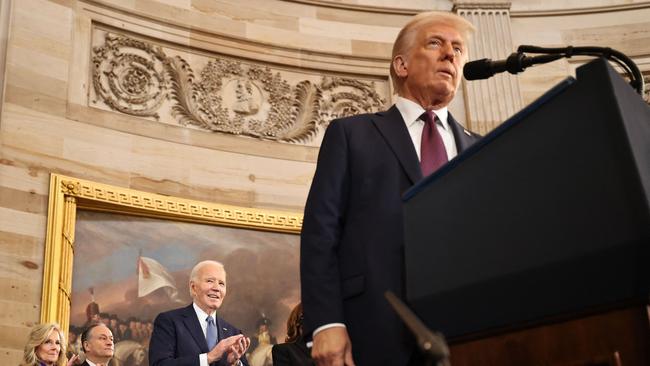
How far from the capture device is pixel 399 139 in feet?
9.45

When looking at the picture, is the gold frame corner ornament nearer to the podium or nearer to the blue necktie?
the blue necktie

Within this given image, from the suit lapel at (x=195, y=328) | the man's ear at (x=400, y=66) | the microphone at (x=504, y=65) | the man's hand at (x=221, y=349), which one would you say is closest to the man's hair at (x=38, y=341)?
the suit lapel at (x=195, y=328)

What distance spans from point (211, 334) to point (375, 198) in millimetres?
3554

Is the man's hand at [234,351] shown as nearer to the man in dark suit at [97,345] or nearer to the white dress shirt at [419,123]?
the man in dark suit at [97,345]

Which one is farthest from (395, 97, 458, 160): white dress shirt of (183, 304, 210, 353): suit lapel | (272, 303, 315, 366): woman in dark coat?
(183, 304, 210, 353): suit lapel

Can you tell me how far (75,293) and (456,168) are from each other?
16.8ft

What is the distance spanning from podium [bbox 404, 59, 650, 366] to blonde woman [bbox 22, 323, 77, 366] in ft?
14.4

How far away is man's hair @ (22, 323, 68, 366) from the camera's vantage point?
19.2 feet

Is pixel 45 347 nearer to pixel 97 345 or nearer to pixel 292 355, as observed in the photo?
pixel 97 345

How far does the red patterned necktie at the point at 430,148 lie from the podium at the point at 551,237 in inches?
22.8

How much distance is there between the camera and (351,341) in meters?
2.61

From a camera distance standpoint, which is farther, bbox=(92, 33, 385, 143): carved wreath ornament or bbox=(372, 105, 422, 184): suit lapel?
bbox=(92, 33, 385, 143): carved wreath ornament

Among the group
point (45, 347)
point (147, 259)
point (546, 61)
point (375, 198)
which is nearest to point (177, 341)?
point (45, 347)

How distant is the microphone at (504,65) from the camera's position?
9.50ft
